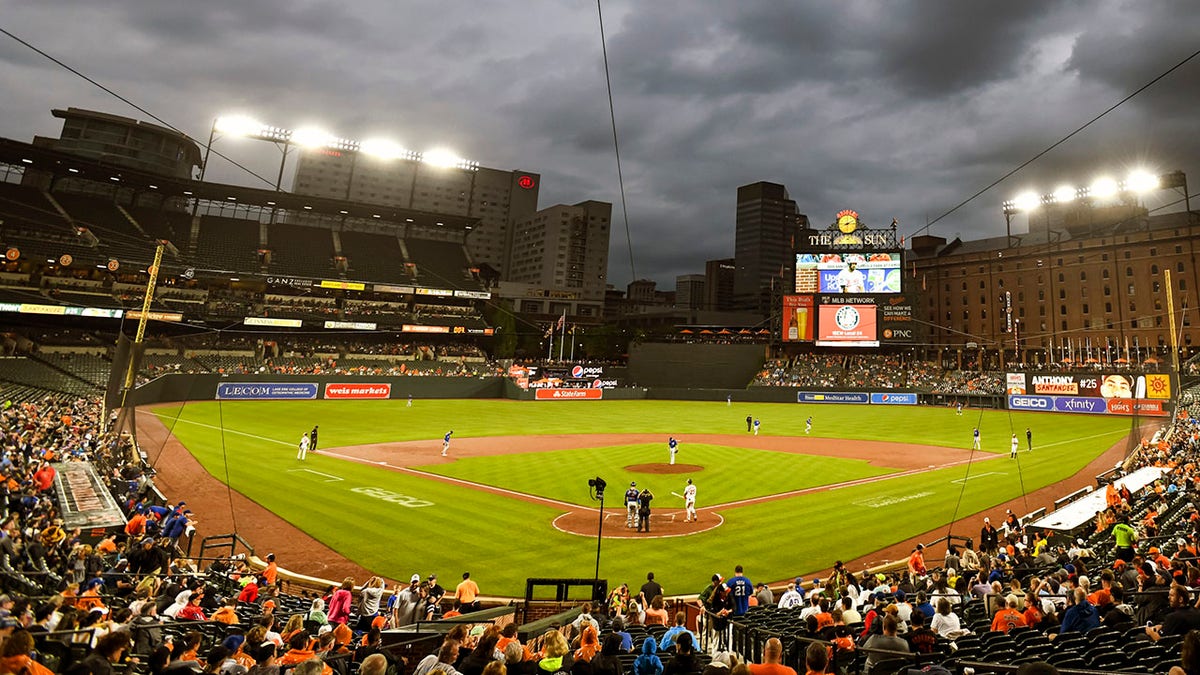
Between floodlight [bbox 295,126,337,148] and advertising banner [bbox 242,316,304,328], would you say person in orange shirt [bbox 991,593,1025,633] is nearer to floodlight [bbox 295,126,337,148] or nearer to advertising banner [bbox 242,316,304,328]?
advertising banner [bbox 242,316,304,328]

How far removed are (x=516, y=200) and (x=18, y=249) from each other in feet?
452

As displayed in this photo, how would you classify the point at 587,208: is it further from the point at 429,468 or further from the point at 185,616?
the point at 185,616

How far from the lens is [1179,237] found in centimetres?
9144

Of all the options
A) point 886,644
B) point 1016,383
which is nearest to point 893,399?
point 1016,383

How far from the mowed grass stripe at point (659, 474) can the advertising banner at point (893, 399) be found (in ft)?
140

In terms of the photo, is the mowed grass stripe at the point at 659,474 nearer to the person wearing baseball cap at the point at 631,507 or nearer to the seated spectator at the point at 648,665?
the person wearing baseball cap at the point at 631,507

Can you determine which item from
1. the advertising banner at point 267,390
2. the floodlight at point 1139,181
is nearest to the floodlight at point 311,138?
the advertising banner at point 267,390

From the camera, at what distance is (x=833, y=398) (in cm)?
7431

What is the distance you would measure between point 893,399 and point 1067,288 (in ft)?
196

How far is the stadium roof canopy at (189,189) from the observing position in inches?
2475

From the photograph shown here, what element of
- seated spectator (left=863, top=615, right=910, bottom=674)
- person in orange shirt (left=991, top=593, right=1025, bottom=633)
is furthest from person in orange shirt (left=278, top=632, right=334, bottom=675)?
person in orange shirt (left=991, top=593, right=1025, bottom=633)

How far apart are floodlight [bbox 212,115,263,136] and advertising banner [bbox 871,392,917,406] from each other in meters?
82.5

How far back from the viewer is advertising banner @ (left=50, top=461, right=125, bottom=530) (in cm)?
1483

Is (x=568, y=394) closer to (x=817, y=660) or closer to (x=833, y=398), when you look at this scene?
(x=833, y=398)
